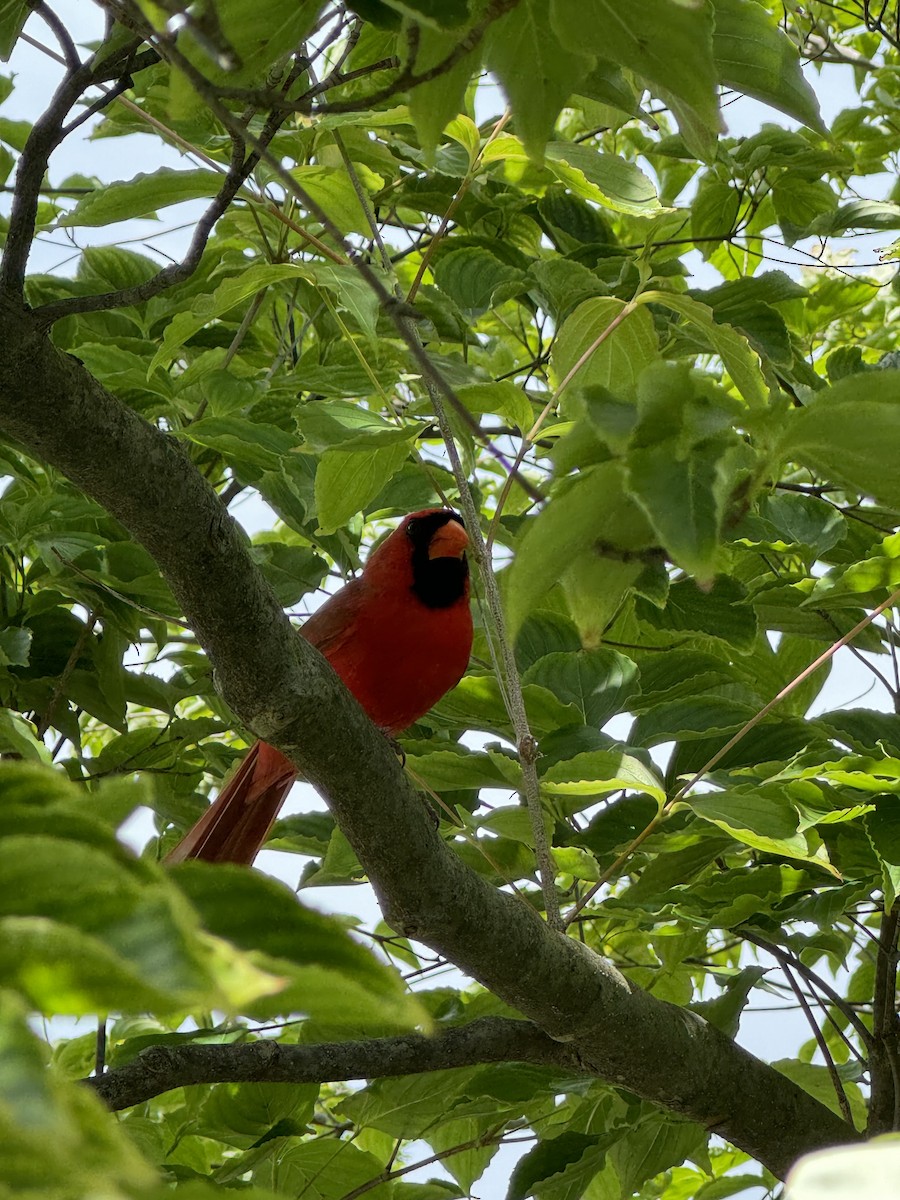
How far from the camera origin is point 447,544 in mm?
2348

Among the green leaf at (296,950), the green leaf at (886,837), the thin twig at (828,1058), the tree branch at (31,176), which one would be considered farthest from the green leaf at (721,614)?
the green leaf at (296,950)

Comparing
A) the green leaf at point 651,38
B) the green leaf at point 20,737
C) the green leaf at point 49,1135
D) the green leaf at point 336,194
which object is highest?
the green leaf at point 336,194

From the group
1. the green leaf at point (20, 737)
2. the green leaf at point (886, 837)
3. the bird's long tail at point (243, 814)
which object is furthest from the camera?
the bird's long tail at point (243, 814)

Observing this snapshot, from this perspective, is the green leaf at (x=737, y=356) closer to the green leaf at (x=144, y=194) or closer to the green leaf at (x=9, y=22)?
the green leaf at (x=9, y=22)

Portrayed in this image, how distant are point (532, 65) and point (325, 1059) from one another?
3.29 ft

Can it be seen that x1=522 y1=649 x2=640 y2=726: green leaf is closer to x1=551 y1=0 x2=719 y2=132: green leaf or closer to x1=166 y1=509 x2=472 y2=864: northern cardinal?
x1=166 y1=509 x2=472 y2=864: northern cardinal

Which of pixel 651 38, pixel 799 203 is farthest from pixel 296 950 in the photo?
pixel 799 203

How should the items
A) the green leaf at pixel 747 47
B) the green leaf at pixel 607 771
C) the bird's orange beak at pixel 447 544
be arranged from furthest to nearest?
the bird's orange beak at pixel 447 544
the green leaf at pixel 607 771
the green leaf at pixel 747 47

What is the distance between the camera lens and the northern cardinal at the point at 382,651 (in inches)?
81.1

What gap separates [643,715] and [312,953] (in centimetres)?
117

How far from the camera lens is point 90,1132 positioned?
0.34 m

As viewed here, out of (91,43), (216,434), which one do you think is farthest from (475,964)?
(91,43)

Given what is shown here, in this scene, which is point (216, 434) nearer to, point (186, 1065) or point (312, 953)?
point (186, 1065)

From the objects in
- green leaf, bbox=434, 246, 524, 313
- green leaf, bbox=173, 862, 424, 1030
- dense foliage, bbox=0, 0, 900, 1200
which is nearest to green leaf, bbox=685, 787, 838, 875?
dense foliage, bbox=0, 0, 900, 1200
